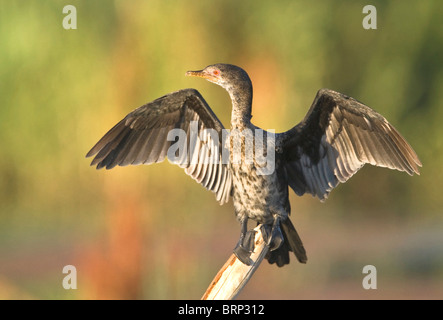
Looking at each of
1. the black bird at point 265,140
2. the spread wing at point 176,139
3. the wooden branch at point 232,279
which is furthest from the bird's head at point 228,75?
the wooden branch at point 232,279

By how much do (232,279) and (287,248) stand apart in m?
0.57

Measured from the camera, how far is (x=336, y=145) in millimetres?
4438

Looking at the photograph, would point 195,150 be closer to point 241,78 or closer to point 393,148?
point 241,78

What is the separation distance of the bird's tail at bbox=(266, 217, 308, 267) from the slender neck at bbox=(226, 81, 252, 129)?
79 centimetres

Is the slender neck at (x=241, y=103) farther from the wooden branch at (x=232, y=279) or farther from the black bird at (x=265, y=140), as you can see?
the wooden branch at (x=232, y=279)

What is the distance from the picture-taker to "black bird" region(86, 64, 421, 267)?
420 cm

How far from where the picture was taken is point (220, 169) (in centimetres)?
456

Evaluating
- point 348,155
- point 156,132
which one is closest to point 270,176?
point 348,155

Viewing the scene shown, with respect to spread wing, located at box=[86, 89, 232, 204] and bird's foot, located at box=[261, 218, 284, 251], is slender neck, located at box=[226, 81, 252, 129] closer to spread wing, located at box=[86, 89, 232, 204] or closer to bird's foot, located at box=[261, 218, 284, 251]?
spread wing, located at box=[86, 89, 232, 204]

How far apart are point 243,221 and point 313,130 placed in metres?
0.90

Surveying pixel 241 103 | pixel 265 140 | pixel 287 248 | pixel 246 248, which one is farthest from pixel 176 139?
pixel 287 248

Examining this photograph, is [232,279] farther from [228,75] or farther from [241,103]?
[228,75]

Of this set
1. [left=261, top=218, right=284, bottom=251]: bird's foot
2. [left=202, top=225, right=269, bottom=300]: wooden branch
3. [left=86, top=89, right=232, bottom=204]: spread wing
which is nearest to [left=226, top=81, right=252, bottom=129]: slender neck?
[left=86, top=89, right=232, bottom=204]: spread wing

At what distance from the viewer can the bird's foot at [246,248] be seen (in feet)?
13.0
